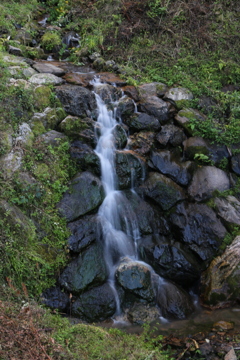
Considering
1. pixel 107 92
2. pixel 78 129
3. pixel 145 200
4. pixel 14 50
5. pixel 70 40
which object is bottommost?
pixel 145 200

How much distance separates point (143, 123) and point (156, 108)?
79 cm

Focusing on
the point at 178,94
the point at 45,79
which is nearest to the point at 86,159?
the point at 45,79

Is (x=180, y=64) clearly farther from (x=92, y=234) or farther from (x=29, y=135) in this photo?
(x=92, y=234)

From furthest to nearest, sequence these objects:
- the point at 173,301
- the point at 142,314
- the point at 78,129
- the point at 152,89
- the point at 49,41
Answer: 1. the point at 49,41
2. the point at 152,89
3. the point at 78,129
4. the point at 173,301
5. the point at 142,314

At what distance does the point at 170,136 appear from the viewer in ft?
27.7

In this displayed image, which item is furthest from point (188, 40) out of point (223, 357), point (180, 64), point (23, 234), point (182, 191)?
point (223, 357)

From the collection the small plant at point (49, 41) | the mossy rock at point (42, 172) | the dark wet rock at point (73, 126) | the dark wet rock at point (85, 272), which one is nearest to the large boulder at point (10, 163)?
the mossy rock at point (42, 172)

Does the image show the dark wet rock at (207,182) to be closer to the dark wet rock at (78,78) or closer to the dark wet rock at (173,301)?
the dark wet rock at (173,301)

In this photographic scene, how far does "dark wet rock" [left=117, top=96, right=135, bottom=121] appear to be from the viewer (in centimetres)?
883

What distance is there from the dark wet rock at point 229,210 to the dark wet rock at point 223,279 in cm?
54

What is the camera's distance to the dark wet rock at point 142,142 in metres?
8.17

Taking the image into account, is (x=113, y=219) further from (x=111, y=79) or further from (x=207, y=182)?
(x=111, y=79)

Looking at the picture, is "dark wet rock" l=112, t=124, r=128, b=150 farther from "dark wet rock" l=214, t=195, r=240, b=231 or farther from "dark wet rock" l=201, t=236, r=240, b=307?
"dark wet rock" l=201, t=236, r=240, b=307

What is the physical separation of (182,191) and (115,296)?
126 inches
